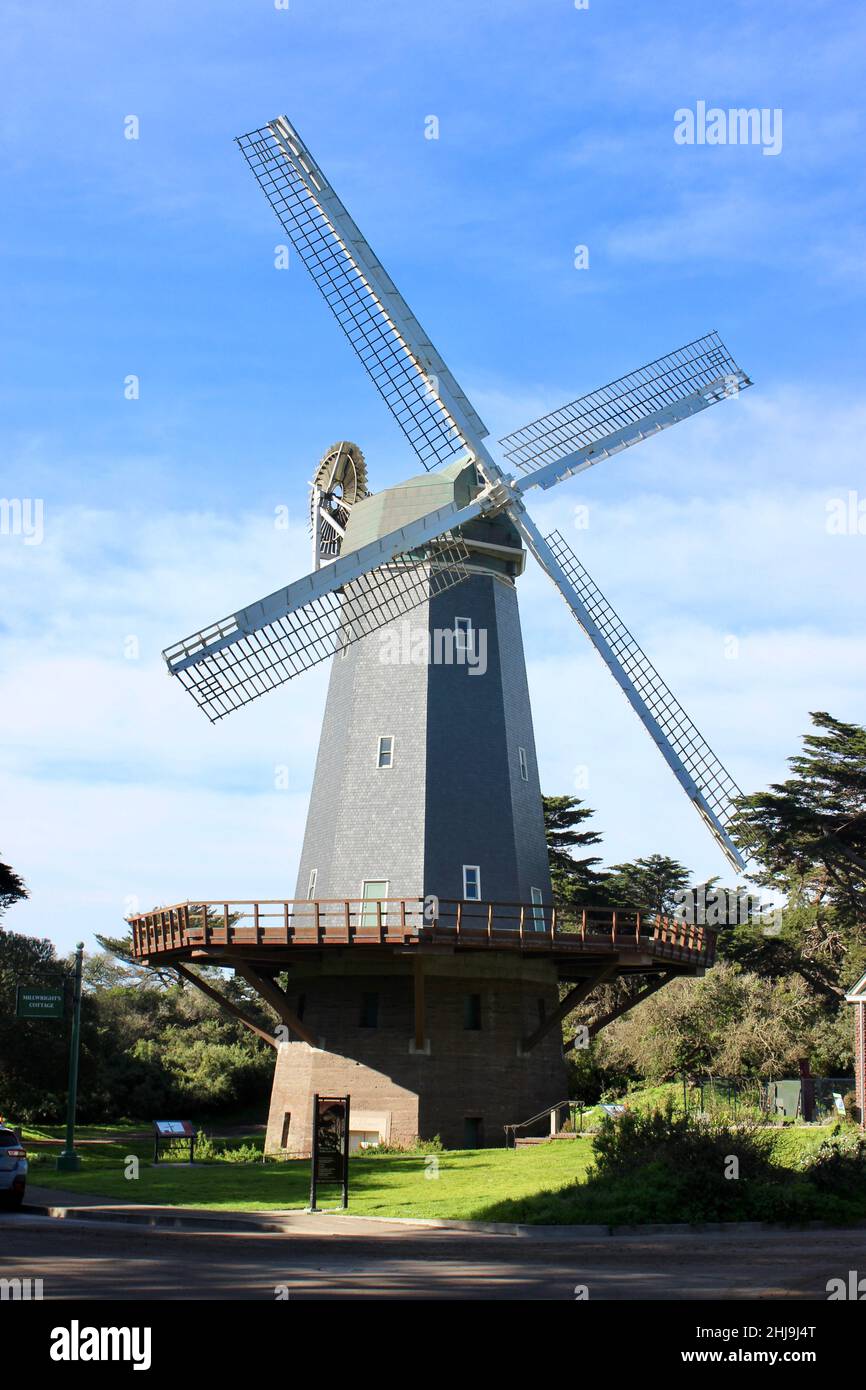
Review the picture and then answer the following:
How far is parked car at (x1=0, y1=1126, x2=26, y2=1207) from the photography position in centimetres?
2077

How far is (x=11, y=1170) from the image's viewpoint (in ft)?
68.2

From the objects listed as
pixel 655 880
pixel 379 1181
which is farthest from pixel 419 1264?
pixel 655 880

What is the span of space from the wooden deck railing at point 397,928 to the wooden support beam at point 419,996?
80cm

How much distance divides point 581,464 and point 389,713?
7362mm

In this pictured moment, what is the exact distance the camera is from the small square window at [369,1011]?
102ft

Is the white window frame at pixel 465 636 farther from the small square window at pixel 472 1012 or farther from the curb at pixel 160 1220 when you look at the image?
the curb at pixel 160 1220

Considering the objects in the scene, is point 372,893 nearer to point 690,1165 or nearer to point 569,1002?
point 569,1002

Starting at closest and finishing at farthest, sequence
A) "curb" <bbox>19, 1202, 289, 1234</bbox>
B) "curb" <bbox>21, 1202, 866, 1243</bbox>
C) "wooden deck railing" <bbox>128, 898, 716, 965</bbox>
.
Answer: "curb" <bbox>21, 1202, 866, 1243</bbox> → "curb" <bbox>19, 1202, 289, 1234</bbox> → "wooden deck railing" <bbox>128, 898, 716, 965</bbox>

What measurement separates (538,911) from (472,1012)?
9.95 feet

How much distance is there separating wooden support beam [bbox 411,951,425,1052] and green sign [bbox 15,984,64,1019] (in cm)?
755

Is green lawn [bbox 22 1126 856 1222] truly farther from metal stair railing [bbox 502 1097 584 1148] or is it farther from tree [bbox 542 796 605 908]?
tree [bbox 542 796 605 908]

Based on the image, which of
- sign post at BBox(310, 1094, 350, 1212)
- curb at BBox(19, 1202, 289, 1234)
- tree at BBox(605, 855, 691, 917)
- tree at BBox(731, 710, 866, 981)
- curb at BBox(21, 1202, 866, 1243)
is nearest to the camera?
curb at BBox(21, 1202, 866, 1243)

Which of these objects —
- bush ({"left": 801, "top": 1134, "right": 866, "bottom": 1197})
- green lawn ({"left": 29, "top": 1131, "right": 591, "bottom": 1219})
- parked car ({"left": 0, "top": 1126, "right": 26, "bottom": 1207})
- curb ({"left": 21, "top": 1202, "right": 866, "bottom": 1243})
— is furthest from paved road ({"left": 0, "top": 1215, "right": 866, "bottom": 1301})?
green lawn ({"left": 29, "top": 1131, "right": 591, "bottom": 1219})
